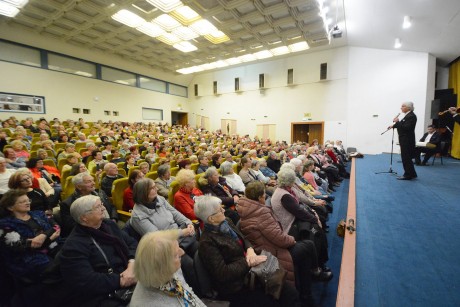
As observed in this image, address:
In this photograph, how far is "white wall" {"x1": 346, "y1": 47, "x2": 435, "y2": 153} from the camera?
8.28 metres

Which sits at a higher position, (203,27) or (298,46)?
(298,46)

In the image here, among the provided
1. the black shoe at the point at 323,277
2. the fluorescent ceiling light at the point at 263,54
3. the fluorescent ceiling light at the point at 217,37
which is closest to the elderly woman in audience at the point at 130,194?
the black shoe at the point at 323,277

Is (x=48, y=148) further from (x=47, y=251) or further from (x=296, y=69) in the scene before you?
(x=296, y=69)

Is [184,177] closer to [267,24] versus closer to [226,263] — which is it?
[226,263]

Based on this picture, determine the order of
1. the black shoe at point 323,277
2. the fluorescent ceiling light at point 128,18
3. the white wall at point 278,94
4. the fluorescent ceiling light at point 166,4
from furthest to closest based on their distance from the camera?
the white wall at point 278,94
the fluorescent ceiling light at point 128,18
the fluorescent ceiling light at point 166,4
the black shoe at point 323,277

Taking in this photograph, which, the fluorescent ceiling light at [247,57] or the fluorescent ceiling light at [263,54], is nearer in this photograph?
the fluorescent ceiling light at [263,54]

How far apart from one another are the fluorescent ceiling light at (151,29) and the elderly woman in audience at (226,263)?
8221 mm

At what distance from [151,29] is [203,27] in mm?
1946

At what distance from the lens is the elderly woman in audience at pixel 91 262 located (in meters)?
1.14

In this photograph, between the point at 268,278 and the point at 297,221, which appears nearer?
the point at 268,278

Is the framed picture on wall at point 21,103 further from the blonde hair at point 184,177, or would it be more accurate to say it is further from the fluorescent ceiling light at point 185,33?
the blonde hair at point 184,177

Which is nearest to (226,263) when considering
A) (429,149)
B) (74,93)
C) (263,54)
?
(429,149)

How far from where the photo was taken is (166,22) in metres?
7.42

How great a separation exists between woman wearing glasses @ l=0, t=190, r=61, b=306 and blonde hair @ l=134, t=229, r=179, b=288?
87cm
